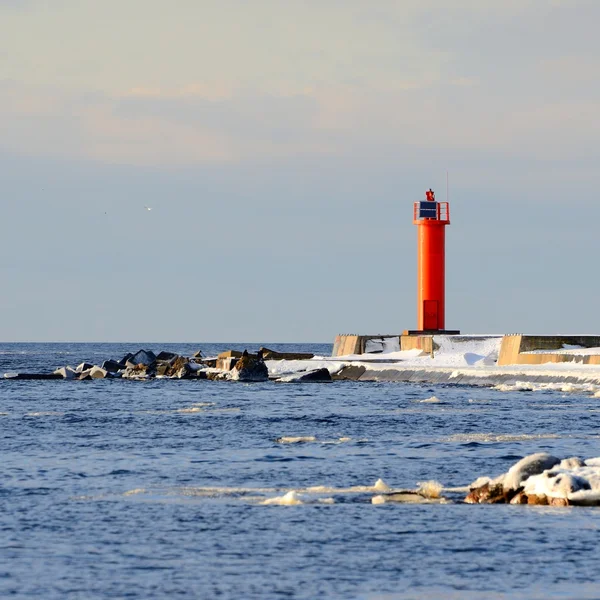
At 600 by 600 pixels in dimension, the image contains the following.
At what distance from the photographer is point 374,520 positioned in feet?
48.0

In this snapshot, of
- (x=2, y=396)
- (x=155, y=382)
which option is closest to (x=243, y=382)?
(x=155, y=382)

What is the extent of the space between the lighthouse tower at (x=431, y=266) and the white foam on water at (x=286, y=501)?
42694mm

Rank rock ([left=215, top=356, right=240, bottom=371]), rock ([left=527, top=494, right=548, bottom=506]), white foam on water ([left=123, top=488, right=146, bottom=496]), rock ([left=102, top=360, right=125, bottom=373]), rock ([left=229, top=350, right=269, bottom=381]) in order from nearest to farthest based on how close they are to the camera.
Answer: rock ([left=527, top=494, right=548, bottom=506]) < white foam on water ([left=123, top=488, right=146, bottom=496]) < rock ([left=229, top=350, right=269, bottom=381]) < rock ([left=215, top=356, right=240, bottom=371]) < rock ([left=102, top=360, right=125, bottom=373])

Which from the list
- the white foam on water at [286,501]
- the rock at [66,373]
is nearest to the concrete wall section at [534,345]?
the rock at [66,373]

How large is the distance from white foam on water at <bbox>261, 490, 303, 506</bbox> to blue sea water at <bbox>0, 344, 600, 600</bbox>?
119 mm

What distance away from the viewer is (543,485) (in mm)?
15625

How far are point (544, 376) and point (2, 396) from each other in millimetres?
19191

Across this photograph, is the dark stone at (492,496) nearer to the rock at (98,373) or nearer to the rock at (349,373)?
the rock at (349,373)

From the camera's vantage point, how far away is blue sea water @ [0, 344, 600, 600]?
452 inches

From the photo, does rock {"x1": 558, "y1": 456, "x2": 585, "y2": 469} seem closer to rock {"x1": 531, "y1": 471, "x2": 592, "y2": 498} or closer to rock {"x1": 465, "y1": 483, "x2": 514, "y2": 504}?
rock {"x1": 531, "y1": 471, "x2": 592, "y2": 498}

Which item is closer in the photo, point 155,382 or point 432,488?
point 432,488

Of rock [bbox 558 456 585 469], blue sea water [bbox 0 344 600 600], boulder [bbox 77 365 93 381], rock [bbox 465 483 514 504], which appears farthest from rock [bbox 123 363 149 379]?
rock [bbox 465 483 514 504]

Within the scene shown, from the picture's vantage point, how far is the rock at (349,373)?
177 ft

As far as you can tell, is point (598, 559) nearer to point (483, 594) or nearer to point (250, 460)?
point (483, 594)
